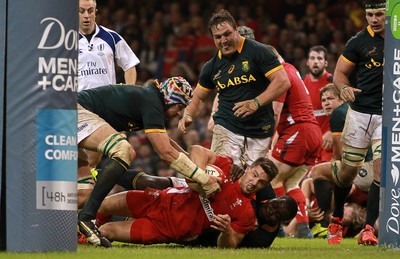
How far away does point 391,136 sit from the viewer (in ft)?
32.0

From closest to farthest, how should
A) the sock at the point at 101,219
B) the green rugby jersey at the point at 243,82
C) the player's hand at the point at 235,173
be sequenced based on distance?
the player's hand at the point at 235,173
the sock at the point at 101,219
the green rugby jersey at the point at 243,82

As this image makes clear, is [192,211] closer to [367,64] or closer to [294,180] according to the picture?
[367,64]

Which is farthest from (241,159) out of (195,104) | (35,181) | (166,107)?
(35,181)

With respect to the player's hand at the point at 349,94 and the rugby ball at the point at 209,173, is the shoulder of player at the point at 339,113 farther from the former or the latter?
the rugby ball at the point at 209,173

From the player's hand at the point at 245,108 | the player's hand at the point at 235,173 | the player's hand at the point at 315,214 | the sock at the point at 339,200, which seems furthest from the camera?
the player's hand at the point at 315,214

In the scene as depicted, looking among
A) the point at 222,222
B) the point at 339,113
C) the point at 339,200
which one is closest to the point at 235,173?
the point at 222,222

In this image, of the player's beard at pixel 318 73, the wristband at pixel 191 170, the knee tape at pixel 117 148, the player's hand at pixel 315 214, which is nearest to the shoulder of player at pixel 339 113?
the player's hand at pixel 315 214

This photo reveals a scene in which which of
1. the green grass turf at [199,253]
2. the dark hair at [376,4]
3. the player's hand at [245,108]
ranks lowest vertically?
the green grass turf at [199,253]

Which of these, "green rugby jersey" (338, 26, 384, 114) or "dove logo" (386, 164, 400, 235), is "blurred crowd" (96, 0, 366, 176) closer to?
"green rugby jersey" (338, 26, 384, 114)

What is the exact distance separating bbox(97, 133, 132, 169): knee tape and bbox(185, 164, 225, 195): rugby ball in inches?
24.3

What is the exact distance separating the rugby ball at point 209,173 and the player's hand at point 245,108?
1240 mm

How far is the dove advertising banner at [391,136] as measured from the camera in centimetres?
970

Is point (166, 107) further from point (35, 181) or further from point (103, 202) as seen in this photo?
point (35, 181)

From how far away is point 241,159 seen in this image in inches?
470
